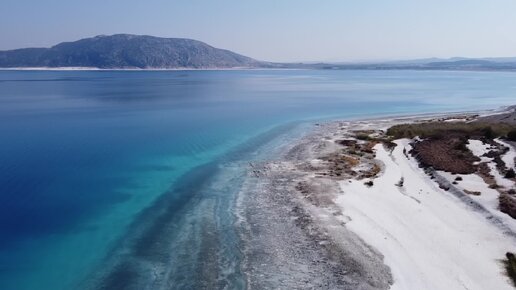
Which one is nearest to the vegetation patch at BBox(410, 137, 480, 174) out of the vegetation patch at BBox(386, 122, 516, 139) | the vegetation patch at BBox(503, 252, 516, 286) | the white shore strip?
the vegetation patch at BBox(386, 122, 516, 139)

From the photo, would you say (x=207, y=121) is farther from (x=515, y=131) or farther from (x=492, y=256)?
(x=492, y=256)

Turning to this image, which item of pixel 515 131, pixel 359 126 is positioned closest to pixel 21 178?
pixel 359 126

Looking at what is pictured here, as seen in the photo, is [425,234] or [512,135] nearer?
[425,234]

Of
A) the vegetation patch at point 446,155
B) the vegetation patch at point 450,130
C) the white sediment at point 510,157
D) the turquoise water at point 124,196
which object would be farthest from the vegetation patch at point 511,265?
the vegetation patch at point 450,130

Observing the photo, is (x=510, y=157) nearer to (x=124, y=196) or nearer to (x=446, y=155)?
(x=446, y=155)

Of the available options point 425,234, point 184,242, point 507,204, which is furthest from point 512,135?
point 184,242

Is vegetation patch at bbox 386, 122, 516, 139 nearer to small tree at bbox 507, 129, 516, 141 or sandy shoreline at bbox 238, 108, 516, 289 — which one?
small tree at bbox 507, 129, 516, 141
